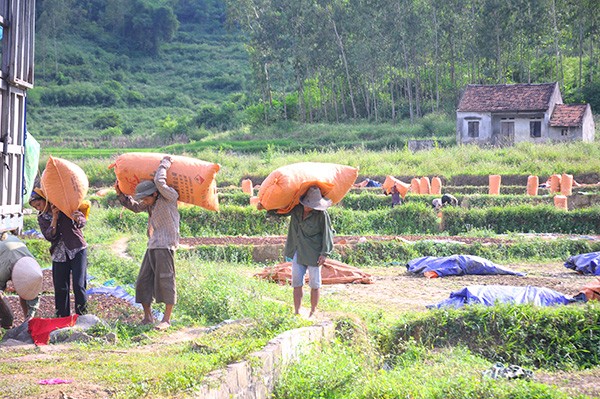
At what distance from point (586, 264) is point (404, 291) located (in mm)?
3682

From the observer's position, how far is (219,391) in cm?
638

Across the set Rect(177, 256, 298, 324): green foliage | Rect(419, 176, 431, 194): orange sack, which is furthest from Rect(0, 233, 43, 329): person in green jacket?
Rect(419, 176, 431, 194): orange sack

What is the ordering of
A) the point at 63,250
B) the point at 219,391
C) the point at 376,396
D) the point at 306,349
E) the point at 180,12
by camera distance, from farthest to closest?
the point at 180,12, the point at 63,250, the point at 306,349, the point at 376,396, the point at 219,391

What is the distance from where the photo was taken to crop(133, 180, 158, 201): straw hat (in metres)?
9.30

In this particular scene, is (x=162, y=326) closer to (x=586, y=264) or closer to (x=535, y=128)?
(x=586, y=264)

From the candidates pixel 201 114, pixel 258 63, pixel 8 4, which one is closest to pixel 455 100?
pixel 258 63

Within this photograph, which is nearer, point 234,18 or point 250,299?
point 250,299

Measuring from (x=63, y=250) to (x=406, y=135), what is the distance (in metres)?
43.9

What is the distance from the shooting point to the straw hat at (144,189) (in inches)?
366

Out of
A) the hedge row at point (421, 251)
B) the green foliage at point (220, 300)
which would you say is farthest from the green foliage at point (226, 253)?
the green foliage at point (220, 300)

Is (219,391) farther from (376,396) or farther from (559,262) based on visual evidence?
(559,262)

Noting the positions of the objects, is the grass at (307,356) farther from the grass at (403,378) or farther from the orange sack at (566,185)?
the orange sack at (566,185)

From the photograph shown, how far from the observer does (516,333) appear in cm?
902

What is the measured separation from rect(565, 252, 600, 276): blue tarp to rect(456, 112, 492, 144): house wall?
104ft
